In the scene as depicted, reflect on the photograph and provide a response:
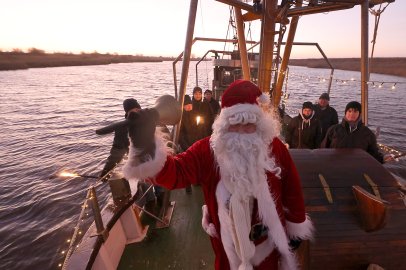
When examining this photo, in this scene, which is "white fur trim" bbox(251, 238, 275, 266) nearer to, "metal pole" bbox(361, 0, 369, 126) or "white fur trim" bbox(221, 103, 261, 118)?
"white fur trim" bbox(221, 103, 261, 118)

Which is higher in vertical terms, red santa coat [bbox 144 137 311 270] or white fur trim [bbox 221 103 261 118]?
white fur trim [bbox 221 103 261 118]

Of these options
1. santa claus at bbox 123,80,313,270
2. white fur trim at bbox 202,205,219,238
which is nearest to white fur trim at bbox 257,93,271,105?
santa claus at bbox 123,80,313,270

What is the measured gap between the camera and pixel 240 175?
67.1 inches

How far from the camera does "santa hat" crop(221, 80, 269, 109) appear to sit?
180cm

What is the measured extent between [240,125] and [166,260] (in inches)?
111

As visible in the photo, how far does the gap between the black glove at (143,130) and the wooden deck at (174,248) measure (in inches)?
104

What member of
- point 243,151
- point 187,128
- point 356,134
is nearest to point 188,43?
point 187,128

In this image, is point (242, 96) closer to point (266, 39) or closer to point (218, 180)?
point (218, 180)

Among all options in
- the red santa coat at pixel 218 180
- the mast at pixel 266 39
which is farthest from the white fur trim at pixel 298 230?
the mast at pixel 266 39

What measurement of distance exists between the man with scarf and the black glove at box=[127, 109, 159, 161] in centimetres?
445

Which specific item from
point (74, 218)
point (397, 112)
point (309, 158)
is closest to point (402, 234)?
point (309, 158)

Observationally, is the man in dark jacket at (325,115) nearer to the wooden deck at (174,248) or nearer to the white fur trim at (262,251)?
the wooden deck at (174,248)

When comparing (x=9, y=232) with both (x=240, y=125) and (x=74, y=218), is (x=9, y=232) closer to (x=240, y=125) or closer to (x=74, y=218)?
(x=74, y=218)

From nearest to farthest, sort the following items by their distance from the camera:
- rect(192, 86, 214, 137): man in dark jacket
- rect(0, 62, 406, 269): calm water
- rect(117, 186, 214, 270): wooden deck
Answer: rect(117, 186, 214, 270): wooden deck < rect(192, 86, 214, 137): man in dark jacket < rect(0, 62, 406, 269): calm water
